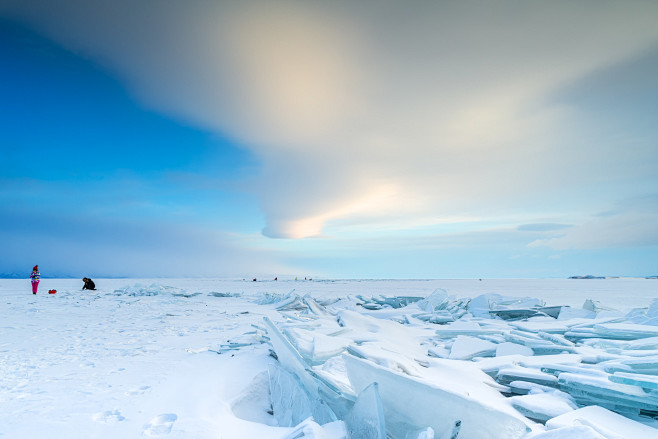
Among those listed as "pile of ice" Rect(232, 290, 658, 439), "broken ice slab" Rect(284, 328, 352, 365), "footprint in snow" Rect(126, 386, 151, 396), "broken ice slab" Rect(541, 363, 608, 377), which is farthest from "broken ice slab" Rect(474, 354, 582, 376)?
"footprint in snow" Rect(126, 386, 151, 396)

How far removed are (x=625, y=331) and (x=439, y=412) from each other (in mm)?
3477

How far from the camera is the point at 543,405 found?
204 cm

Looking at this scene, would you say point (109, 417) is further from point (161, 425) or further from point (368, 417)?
point (368, 417)

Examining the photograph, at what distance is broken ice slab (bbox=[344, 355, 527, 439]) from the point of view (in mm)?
1491

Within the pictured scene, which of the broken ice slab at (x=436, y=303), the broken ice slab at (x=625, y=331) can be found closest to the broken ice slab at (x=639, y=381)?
the broken ice slab at (x=625, y=331)

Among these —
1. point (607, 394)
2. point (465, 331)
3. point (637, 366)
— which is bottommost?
point (465, 331)

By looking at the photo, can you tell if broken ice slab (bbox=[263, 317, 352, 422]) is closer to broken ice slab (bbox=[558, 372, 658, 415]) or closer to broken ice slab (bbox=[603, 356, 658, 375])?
broken ice slab (bbox=[558, 372, 658, 415])

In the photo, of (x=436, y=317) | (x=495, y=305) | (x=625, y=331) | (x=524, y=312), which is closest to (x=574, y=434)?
(x=625, y=331)

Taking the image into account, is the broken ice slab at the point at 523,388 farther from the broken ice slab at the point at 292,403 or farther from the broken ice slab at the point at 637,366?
the broken ice slab at the point at 292,403

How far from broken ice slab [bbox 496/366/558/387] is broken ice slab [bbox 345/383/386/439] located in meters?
1.72

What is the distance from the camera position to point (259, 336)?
14.0 feet

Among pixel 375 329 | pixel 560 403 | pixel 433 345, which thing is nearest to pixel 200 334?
pixel 375 329

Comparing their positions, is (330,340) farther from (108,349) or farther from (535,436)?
(108,349)

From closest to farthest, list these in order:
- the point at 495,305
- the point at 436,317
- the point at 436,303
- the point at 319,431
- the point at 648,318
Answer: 1. the point at 319,431
2. the point at 648,318
3. the point at 436,317
4. the point at 495,305
5. the point at 436,303
